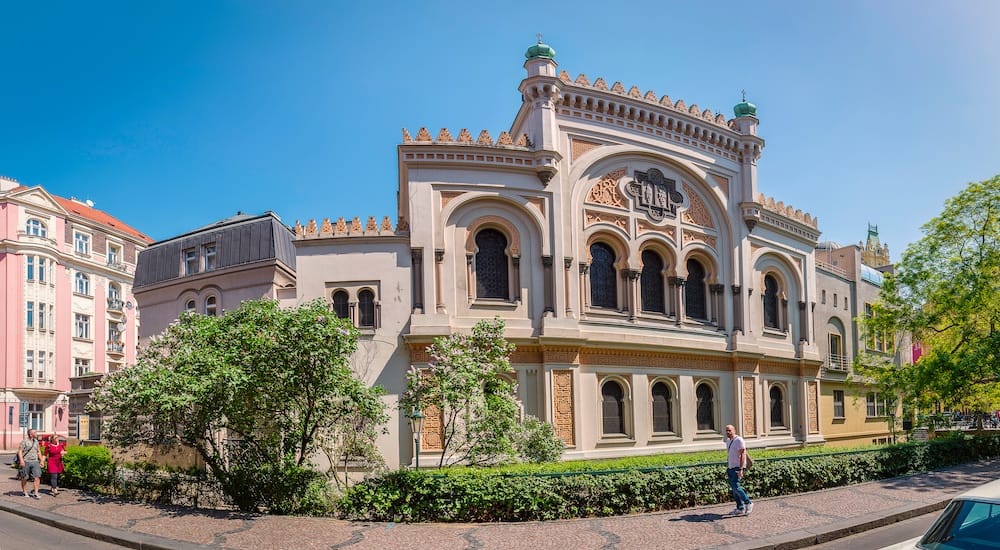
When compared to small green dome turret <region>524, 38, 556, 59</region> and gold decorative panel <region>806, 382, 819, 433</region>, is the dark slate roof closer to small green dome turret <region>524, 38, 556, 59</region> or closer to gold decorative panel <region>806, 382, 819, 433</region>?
small green dome turret <region>524, 38, 556, 59</region>

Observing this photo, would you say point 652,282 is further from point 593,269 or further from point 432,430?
point 432,430

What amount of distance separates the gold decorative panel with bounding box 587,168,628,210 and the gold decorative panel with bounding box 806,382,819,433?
13556mm

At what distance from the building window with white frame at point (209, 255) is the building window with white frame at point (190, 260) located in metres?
0.48

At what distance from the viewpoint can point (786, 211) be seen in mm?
32500

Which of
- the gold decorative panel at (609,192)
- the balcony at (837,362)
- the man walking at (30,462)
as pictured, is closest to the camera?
the man walking at (30,462)

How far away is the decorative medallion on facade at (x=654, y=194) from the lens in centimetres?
2738

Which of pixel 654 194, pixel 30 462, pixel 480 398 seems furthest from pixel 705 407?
pixel 30 462

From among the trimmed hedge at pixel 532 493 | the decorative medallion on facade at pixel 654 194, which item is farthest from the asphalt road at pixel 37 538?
the decorative medallion on facade at pixel 654 194

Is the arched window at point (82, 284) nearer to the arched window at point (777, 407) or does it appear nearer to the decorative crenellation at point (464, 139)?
the decorative crenellation at point (464, 139)

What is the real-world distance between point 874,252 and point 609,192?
48652 millimetres

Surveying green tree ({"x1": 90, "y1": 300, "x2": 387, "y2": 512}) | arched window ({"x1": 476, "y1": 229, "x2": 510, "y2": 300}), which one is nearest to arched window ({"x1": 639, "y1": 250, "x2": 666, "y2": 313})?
arched window ({"x1": 476, "y1": 229, "x2": 510, "y2": 300})

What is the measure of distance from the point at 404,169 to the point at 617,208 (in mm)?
8253

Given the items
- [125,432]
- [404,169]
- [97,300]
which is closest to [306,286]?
[404,169]

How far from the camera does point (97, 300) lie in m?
52.8
